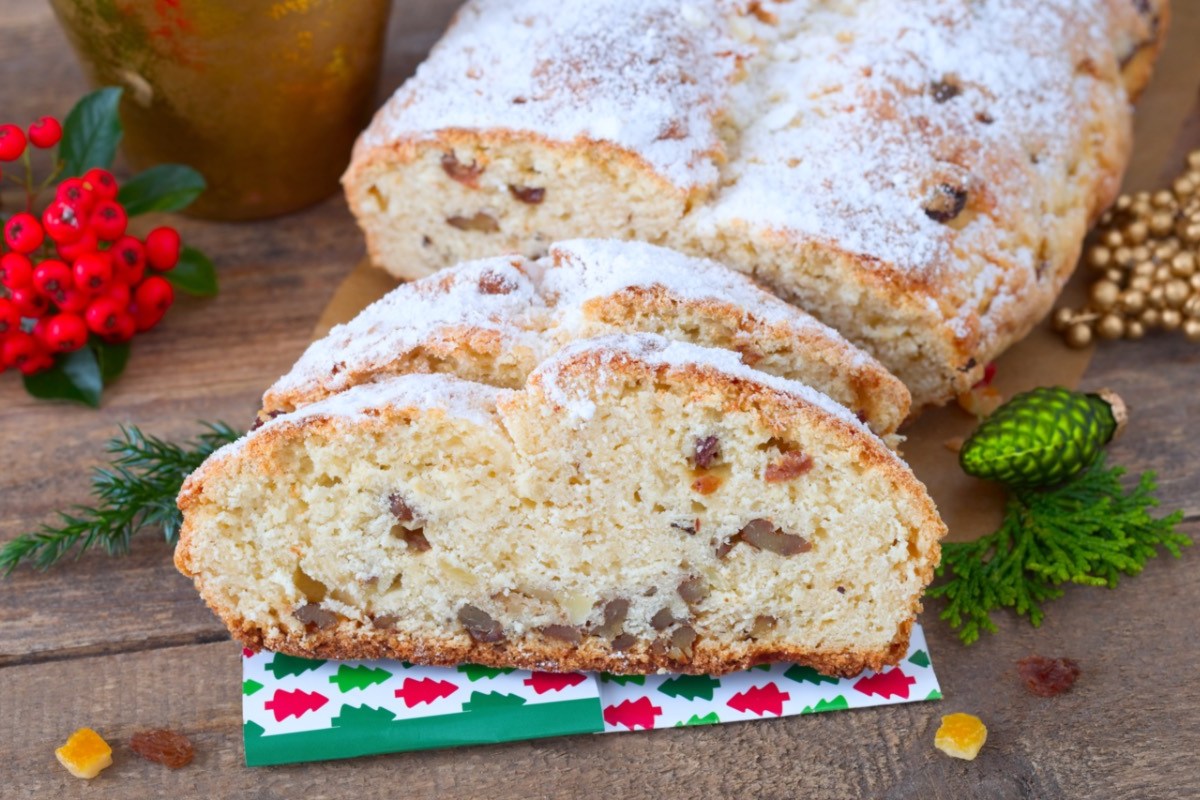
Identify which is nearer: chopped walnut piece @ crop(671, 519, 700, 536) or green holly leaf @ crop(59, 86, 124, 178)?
chopped walnut piece @ crop(671, 519, 700, 536)

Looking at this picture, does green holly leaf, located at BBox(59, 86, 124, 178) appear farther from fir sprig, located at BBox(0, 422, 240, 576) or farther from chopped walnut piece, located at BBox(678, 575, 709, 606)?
chopped walnut piece, located at BBox(678, 575, 709, 606)

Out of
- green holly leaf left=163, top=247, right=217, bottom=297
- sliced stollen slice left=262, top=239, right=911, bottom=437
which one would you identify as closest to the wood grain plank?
sliced stollen slice left=262, top=239, right=911, bottom=437

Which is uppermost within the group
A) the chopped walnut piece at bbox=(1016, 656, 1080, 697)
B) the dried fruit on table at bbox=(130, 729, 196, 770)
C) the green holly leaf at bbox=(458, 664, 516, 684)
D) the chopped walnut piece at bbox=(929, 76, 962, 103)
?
the chopped walnut piece at bbox=(929, 76, 962, 103)

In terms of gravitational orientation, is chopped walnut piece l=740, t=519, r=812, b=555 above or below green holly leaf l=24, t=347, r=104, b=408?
above

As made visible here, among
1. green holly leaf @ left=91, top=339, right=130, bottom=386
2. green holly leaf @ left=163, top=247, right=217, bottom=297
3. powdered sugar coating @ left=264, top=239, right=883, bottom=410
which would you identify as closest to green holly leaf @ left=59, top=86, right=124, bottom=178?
green holly leaf @ left=163, top=247, right=217, bottom=297

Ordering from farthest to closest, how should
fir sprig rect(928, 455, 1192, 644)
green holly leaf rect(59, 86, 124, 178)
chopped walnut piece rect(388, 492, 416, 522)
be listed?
green holly leaf rect(59, 86, 124, 178) → fir sprig rect(928, 455, 1192, 644) → chopped walnut piece rect(388, 492, 416, 522)

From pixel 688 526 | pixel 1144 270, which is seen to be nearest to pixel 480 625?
pixel 688 526

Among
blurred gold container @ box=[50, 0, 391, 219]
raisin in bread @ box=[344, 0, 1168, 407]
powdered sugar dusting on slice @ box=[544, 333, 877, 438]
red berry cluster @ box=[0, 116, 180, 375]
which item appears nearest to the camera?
powdered sugar dusting on slice @ box=[544, 333, 877, 438]

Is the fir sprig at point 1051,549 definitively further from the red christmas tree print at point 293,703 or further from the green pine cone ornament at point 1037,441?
the red christmas tree print at point 293,703
